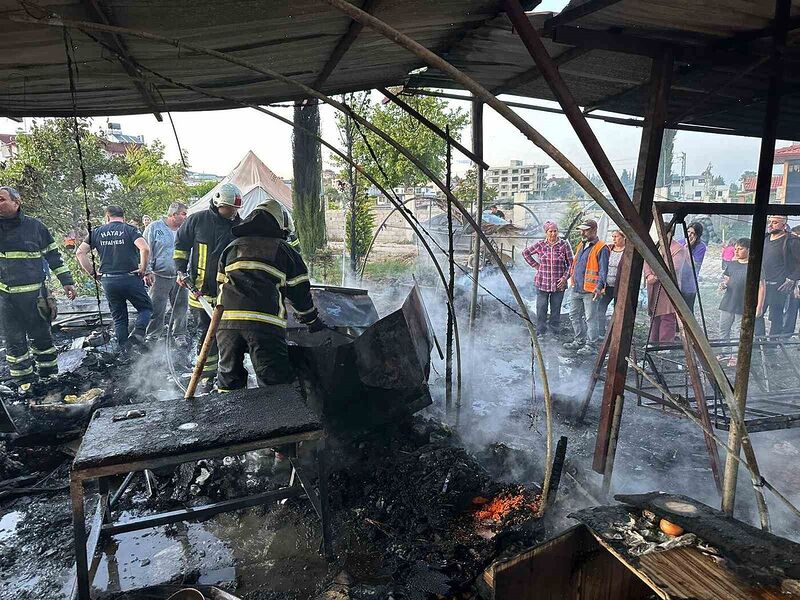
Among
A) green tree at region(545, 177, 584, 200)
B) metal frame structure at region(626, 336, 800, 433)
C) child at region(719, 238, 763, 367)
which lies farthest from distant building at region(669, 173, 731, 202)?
metal frame structure at region(626, 336, 800, 433)

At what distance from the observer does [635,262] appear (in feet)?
10.3

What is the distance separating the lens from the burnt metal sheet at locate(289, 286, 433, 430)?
418cm

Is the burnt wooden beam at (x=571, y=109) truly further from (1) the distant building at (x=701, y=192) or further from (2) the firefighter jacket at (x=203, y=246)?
(1) the distant building at (x=701, y=192)

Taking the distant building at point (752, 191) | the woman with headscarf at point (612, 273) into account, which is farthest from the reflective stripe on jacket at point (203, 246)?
the distant building at point (752, 191)

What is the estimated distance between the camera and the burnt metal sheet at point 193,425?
268cm

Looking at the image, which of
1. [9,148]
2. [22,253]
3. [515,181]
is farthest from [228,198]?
[515,181]

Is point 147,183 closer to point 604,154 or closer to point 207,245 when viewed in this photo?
point 207,245

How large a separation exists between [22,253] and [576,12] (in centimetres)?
672

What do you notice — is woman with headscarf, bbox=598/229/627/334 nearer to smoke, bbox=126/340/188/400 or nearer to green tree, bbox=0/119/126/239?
smoke, bbox=126/340/188/400

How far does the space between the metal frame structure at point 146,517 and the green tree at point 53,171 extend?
12.3 m

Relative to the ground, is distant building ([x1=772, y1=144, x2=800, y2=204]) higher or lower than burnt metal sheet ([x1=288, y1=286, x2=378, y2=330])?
higher

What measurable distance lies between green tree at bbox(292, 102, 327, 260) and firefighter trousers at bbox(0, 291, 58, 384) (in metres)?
7.71

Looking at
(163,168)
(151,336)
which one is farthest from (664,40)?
(163,168)

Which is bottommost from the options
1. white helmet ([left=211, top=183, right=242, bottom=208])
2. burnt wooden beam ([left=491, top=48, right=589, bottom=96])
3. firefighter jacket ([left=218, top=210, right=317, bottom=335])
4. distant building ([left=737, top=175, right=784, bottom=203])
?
firefighter jacket ([left=218, top=210, right=317, bottom=335])
